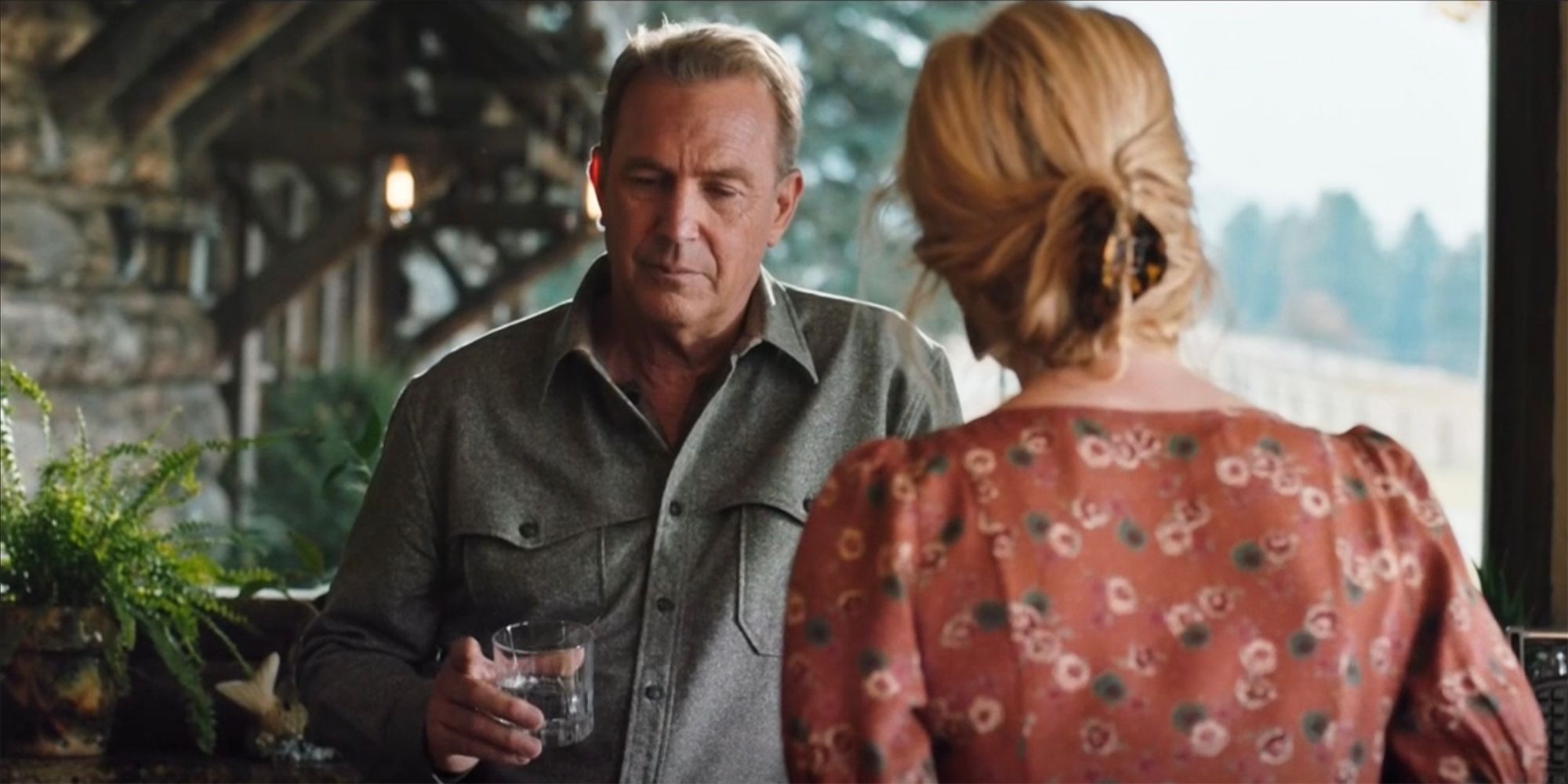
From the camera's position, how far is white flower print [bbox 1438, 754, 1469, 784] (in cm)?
135

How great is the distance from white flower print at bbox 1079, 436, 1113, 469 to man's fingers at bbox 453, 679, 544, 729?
0.72 meters

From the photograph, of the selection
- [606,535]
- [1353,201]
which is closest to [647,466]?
[606,535]

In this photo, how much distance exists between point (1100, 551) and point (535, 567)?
93 centimetres

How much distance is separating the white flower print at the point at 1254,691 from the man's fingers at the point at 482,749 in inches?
30.2

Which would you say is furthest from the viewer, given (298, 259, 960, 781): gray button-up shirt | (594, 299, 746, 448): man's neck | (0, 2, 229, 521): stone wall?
(0, 2, 229, 521): stone wall

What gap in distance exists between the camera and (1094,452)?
52.6 inches

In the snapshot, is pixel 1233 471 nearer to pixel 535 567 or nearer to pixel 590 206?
pixel 535 567

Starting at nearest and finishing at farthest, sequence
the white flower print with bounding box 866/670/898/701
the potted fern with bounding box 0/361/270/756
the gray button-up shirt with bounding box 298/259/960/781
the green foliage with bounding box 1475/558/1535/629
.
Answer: the white flower print with bounding box 866/670/898/701 → the gray button-up shirt with bounding box 298/259/960/781 → the potted fern with bounding box 0/361/270/756 → the green foliage with bounding box 1475/558/1535/629

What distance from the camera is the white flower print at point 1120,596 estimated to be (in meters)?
1.31

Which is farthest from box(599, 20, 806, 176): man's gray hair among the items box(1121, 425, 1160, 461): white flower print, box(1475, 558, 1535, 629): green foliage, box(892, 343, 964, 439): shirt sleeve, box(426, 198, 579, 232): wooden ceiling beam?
box(426, 198, 579, 232): wooden ceiling beam

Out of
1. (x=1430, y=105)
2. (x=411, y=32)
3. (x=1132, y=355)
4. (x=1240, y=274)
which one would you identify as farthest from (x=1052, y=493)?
(x=411, y=32)

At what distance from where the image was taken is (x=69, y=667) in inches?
A: 111

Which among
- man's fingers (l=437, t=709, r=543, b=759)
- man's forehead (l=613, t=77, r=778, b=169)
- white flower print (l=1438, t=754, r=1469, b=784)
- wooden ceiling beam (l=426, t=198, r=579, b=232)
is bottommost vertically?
wooden ceiling beam (l=426, t=198, r=579, b=232)

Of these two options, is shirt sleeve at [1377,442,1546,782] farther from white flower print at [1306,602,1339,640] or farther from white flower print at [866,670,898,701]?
white flower print at [866,670,898,701]
